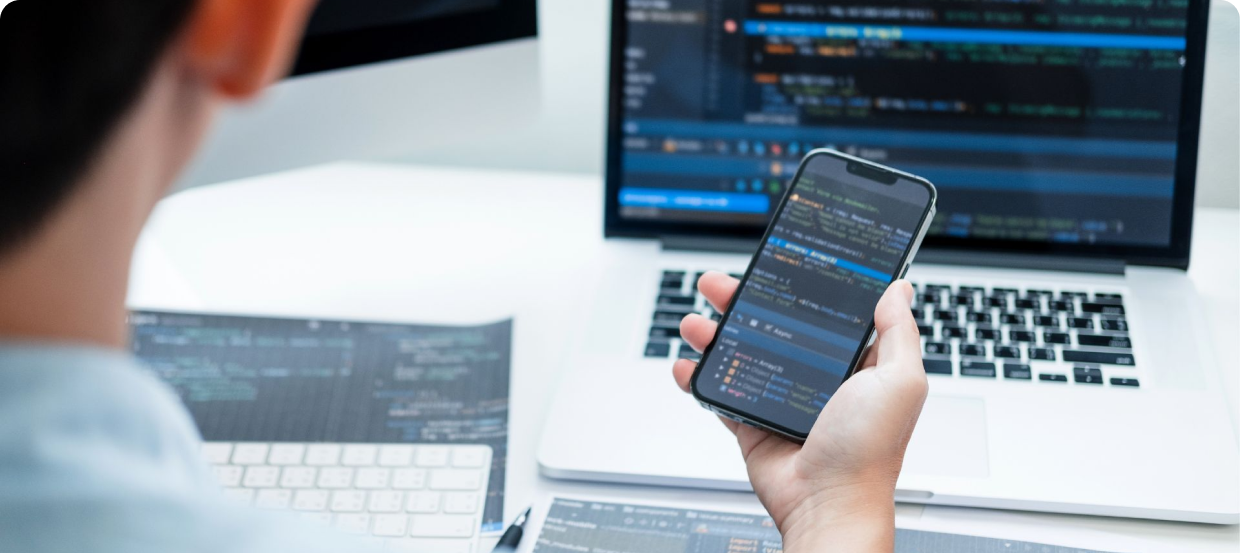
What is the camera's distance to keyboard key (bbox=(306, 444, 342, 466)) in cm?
65

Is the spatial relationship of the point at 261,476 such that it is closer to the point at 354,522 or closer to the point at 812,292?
the point at 354,522

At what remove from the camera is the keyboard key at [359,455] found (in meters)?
0.65

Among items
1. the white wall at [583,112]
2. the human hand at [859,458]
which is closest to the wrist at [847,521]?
the human hand at [859,458]

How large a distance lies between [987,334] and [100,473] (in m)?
0.59

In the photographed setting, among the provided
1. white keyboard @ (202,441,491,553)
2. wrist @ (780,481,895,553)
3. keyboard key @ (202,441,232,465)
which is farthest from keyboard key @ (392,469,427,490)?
wrist @ (780,481,895,553)

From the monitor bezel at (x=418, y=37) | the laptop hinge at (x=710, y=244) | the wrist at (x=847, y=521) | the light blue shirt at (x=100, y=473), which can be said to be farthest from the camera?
the laptop hinge at (x=710, y=244)

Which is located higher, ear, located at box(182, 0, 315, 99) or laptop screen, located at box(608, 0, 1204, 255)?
A: ear, located at box(182, 0, 315, 99)

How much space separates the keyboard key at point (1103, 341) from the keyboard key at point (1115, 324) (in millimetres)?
11

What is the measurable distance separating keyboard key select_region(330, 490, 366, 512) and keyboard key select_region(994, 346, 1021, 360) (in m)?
0.40

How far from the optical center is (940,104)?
803mm

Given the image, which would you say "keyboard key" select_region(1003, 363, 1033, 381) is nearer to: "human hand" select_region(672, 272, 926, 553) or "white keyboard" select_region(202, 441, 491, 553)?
"human hand" select_region(672, 272, 926, 553)

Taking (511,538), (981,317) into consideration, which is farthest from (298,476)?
(981,317)

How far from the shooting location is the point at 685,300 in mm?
777

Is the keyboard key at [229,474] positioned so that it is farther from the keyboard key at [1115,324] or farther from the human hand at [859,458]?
the keyboard key at [1115,324]
